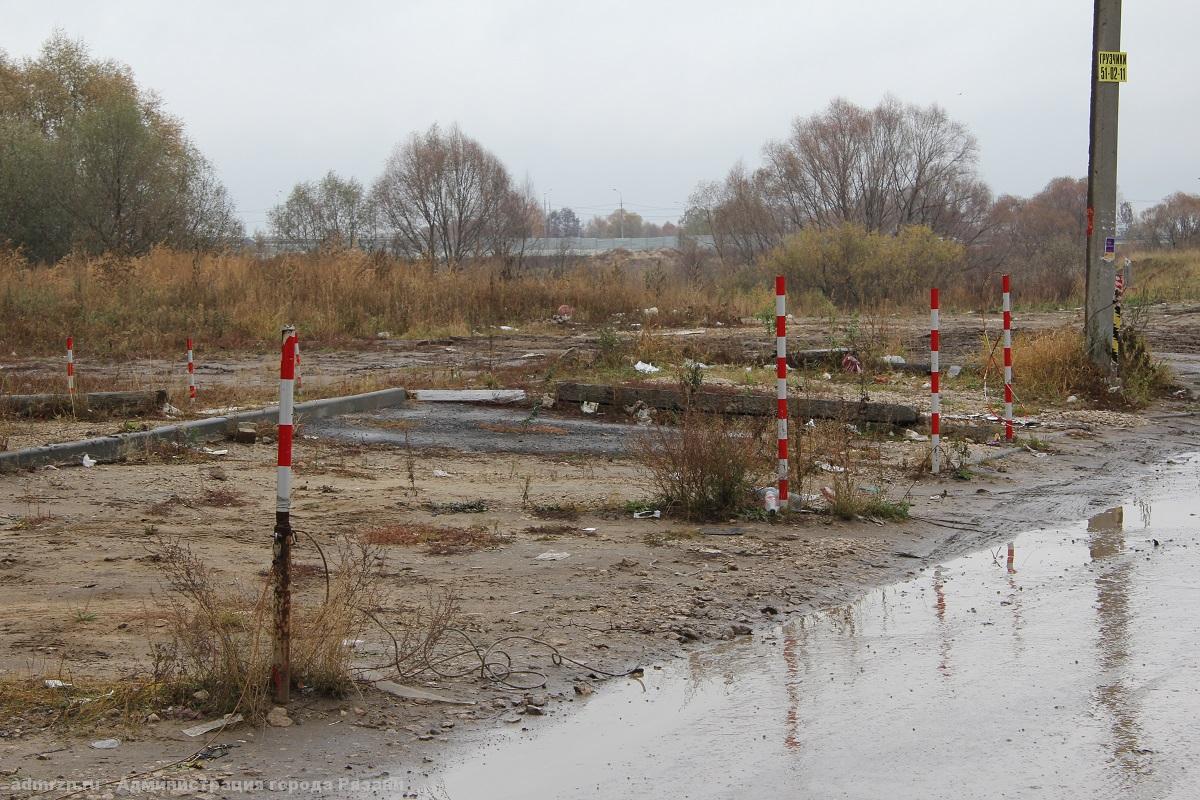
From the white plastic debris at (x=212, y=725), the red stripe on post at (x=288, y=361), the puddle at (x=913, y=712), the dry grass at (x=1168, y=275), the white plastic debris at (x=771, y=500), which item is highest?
the dry grass at (x=1168, y=275)

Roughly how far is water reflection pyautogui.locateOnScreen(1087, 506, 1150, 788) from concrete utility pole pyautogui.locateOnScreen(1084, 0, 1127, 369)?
7537mm

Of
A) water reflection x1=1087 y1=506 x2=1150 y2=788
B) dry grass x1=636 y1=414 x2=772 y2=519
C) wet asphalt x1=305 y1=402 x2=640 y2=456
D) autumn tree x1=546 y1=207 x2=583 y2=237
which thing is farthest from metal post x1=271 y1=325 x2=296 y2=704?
autumn tree x1=546 y1=207 x2=583 y2=237

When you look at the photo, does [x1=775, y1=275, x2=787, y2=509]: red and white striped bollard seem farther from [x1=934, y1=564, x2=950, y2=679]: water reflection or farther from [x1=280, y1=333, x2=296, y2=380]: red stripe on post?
[x1=280, y1=333, x2=296, y2=380]: red stripe on post

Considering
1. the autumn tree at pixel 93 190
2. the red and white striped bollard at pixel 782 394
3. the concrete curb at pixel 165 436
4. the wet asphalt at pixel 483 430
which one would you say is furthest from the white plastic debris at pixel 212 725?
A: the autumn tree at pixel 93 190

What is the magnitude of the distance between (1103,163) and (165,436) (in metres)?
12.4

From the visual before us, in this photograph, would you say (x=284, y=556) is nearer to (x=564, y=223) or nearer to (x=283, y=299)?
(x=283, y=299)

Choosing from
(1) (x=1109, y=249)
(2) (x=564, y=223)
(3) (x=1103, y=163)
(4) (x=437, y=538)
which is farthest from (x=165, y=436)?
(2) (x=564, y=223)

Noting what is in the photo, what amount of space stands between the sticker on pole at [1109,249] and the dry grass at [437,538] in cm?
1097

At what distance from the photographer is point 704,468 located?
8508mm

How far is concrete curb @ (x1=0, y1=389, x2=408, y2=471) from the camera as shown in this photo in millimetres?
10250

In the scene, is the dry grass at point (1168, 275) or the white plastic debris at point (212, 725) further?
the dry grass at point (1168, 275)

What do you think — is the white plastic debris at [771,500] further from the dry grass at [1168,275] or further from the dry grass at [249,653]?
the dry grass at [1168,275]

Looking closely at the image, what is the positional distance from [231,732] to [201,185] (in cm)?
4831

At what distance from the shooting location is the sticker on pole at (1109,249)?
50.8 ft
